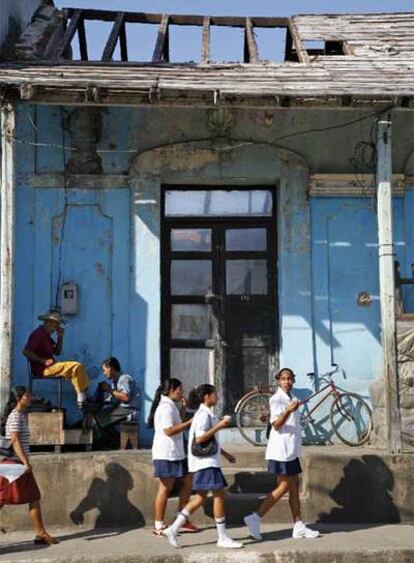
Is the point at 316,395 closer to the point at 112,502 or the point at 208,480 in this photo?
the point at 112,502

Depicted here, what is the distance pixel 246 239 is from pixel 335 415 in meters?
2.70

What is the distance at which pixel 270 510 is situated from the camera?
28.0 ft

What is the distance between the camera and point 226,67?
35.3 ft

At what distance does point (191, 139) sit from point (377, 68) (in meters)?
2.66

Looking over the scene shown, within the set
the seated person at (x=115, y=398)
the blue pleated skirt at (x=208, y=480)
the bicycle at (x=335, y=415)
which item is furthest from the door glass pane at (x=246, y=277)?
the blue pleated skirt at (x=208, y=480)

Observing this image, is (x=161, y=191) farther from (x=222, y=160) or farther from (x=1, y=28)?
(x=1, y=28)

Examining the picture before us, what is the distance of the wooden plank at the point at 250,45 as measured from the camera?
1177cm

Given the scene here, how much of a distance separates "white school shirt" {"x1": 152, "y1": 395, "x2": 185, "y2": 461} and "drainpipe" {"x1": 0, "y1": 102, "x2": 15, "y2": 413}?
194cm

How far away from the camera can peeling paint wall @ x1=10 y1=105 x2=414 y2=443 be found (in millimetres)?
10555

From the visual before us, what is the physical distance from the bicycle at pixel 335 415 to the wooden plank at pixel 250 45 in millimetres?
4770

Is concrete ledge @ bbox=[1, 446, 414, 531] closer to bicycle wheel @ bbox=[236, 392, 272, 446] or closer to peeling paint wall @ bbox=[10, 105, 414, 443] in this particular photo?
bicycle wheel @ bbox=[236, 392, 272, 446]

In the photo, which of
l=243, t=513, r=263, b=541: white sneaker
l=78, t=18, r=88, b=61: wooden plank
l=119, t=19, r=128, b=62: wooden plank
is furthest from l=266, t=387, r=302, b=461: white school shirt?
l=78, t=18, r=88, b=61: wooden plank

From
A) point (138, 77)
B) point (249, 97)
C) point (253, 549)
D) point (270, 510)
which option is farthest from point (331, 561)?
point (138, 77)

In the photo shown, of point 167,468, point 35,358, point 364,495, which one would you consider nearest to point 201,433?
point 167,468
